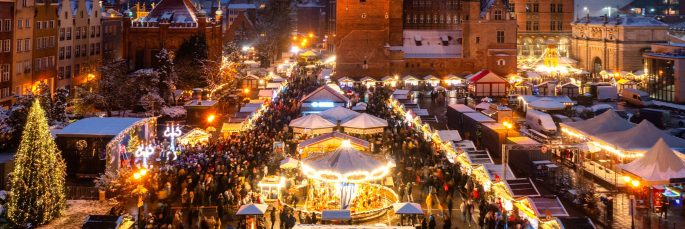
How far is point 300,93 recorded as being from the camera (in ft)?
177

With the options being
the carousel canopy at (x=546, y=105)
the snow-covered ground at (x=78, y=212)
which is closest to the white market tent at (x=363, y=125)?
the snow-covered ground at (x=78, y=212)

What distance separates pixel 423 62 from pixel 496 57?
24.9 ft

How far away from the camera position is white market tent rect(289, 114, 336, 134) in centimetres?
3253

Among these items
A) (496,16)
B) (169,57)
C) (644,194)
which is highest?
(496,16)

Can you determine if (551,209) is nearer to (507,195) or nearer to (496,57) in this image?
(507,195)

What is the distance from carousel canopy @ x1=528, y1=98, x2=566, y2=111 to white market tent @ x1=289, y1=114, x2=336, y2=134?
16359mm

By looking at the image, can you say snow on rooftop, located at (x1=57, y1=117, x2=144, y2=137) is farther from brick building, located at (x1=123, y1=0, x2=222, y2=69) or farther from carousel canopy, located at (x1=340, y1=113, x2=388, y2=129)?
brick building, located at (x1=123, y1=0, x2=222, y2=69)

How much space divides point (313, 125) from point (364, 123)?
8.62 feet

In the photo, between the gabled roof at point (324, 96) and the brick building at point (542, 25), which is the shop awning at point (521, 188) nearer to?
the gabled roof at point (324, 96)

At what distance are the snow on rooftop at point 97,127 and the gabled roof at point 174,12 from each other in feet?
119

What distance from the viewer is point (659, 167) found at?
2314 centimetres

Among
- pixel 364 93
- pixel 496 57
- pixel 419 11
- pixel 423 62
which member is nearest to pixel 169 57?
pixel 364 93

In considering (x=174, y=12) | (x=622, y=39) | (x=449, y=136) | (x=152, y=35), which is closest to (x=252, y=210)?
(x=449, y=136)

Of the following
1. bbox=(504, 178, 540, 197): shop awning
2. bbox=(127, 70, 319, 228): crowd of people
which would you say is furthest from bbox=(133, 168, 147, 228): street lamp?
bbox=(504, 178, 540, 197): shop awning
